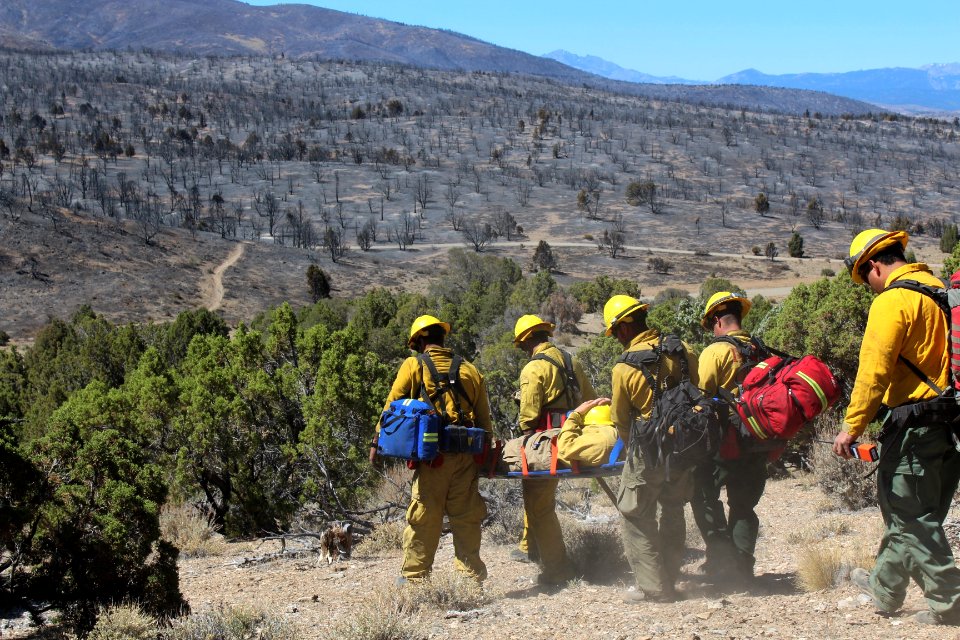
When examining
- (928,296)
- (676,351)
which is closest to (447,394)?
(676,351)

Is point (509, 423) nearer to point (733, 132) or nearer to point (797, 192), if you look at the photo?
point (797, 192)

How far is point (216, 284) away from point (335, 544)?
36219 mm

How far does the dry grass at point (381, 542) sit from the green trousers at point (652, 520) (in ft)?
8.41

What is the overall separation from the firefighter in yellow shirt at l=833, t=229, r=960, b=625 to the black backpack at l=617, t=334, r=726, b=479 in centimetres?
70

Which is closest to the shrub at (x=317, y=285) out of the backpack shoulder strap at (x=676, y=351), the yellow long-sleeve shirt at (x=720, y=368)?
the yellow long-sleeve shirt at (x=720, y=368)

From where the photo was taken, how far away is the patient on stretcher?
15.2ft

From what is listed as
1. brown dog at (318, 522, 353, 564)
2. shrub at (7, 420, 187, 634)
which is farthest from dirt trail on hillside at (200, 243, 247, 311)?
shrub at (7, 420, 187, 634)

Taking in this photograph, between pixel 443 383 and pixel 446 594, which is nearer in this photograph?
pixel 446 594

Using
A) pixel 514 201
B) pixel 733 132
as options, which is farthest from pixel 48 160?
pixel 733 132

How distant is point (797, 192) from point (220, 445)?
254 ft

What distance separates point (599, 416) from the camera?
15.9 feet

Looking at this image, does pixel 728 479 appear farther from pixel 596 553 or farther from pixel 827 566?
pixel 596 553

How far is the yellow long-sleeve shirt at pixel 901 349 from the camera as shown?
3346 millimetres

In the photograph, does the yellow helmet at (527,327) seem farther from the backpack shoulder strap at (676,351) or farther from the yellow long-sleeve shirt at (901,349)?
the yellow long-sleeve shirt at (901,349)
